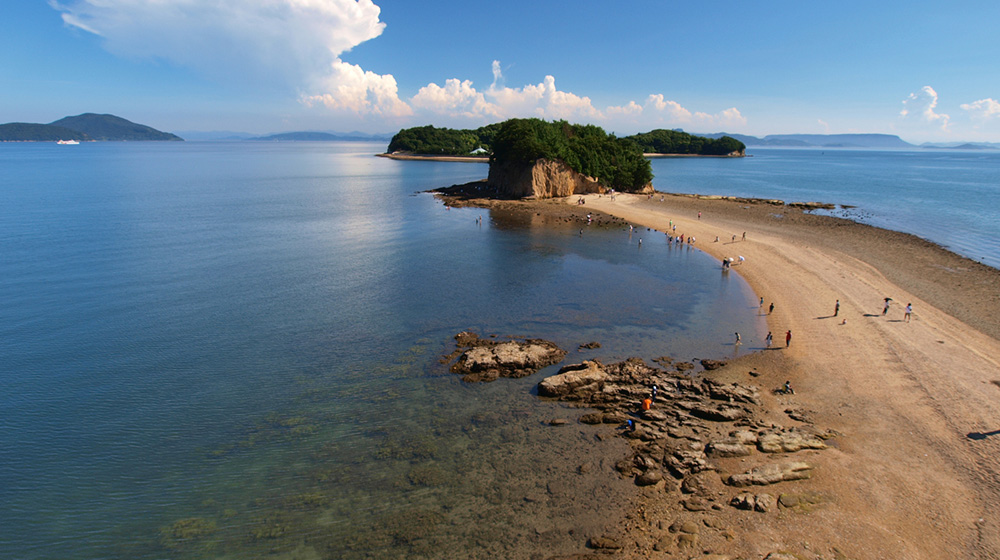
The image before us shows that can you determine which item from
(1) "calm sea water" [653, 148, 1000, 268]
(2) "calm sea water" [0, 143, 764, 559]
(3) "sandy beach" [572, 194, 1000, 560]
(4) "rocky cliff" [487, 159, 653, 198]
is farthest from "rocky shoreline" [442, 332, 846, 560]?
(4) "rocky cliff" [487, 159, 653, 198]

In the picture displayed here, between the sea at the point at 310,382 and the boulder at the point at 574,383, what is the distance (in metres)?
0.99

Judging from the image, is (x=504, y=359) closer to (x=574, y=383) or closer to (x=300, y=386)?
(x=574, y=383)

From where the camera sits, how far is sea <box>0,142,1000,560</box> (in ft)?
57.6

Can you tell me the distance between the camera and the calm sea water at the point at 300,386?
690 inches

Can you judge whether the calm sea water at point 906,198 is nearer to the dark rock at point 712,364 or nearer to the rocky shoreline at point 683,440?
the dark rock at point 712,364

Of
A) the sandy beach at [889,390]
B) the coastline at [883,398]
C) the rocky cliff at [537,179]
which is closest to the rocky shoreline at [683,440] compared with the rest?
the coastline at [883,398]

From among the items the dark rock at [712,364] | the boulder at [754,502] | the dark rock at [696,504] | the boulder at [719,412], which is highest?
the dark rock at [712,364]

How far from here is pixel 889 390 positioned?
25797 mm

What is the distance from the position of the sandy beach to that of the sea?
15.7ft

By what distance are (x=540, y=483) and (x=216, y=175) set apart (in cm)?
Answer: 16271

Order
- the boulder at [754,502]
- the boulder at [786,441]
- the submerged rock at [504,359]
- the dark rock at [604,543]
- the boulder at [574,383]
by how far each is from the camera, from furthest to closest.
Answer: the submerged rock at [504,359] < the boulder at [574,383] < the boulder at [786,441] < the boulder at [754,502] < the dark rock at [604,543]

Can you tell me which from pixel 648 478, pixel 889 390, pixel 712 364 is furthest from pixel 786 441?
pixel 889 390

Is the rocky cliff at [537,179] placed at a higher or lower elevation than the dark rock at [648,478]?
higher

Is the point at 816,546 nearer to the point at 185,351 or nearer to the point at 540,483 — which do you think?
the point at 540,483
